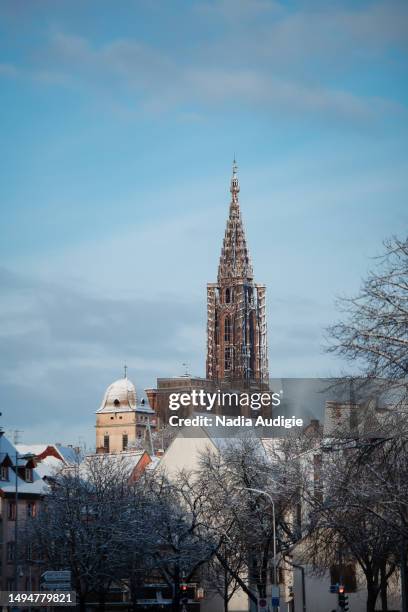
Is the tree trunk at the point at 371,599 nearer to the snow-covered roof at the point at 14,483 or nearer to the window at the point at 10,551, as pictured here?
the window at the point at 10,551

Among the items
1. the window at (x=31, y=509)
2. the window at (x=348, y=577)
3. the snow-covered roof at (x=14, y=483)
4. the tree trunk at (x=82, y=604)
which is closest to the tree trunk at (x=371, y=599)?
the window at (x=348, y=577)

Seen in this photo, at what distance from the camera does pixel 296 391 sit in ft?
595

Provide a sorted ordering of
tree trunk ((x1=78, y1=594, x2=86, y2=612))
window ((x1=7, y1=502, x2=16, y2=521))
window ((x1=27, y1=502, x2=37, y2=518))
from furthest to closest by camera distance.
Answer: window ((x1=27, y1=502, x2=37, y2=518)) → window ((x1=7, y1=502, x2=16, y2=521)) → tree trunk ((x1=78, y1=594, x2=86, y2=612))

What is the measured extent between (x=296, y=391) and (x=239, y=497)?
9900 cm

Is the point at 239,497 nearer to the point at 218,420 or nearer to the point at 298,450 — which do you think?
the point at 298,450

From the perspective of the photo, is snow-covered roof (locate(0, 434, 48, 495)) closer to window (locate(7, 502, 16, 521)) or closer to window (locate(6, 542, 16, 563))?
window (locate(7, 502, 16, 521))

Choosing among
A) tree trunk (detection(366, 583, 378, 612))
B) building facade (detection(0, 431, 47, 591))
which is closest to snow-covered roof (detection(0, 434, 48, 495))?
building facade (detection(0, 431, 47, 591))

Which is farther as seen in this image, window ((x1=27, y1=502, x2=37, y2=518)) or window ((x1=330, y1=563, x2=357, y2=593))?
window ((x1=27, y1=502, x2=37, y2=518))

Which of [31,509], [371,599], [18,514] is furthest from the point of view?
[31,509]

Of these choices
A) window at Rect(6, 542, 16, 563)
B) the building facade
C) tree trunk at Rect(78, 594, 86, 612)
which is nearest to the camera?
tree trunk at Rect(78, 594, 86, 612)

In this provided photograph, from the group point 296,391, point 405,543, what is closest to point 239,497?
point 405,543

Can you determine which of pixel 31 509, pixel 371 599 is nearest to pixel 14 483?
pixel 31 509

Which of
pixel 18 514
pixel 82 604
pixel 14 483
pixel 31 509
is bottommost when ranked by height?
pixel 82 604

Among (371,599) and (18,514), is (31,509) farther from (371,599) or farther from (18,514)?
(371,599)
